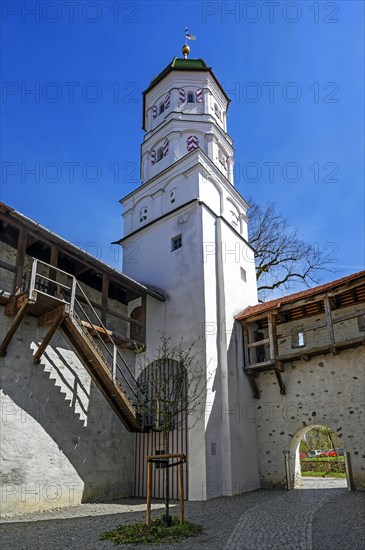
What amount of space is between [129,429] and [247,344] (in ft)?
14.9

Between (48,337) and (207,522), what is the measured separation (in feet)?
17.3

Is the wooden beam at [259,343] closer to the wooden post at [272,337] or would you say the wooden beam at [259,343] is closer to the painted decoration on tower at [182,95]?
the wooden post at [272,337]

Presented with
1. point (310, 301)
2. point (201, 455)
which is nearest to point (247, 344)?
point (310, 301)

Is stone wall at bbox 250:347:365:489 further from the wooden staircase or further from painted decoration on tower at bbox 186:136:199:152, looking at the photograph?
painted decoration on tower at bbox 186:136:199:152

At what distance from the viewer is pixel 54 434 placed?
33.3 ft

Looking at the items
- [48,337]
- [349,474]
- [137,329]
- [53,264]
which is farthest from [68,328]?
[349,474]

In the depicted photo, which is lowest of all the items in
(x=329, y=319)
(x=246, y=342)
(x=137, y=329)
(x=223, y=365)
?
(x=223, y=365)

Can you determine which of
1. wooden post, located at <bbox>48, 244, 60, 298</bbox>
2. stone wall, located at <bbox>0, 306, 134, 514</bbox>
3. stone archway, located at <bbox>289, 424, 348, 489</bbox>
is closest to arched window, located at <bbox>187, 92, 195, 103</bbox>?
wooden post, located at <bbox>48, 244, 60, 298</bbox>

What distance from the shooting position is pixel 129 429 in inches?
452

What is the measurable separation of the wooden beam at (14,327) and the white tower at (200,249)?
16.3 feet

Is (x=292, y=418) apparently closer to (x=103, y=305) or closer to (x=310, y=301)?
(x=310, y=301)

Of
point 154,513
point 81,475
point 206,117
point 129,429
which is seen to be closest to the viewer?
point 154,513

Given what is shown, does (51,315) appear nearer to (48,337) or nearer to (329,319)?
(48,337)

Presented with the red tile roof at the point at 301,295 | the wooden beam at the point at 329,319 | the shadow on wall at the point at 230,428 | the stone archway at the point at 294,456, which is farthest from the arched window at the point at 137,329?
the wooden beam at the point at 329,319
